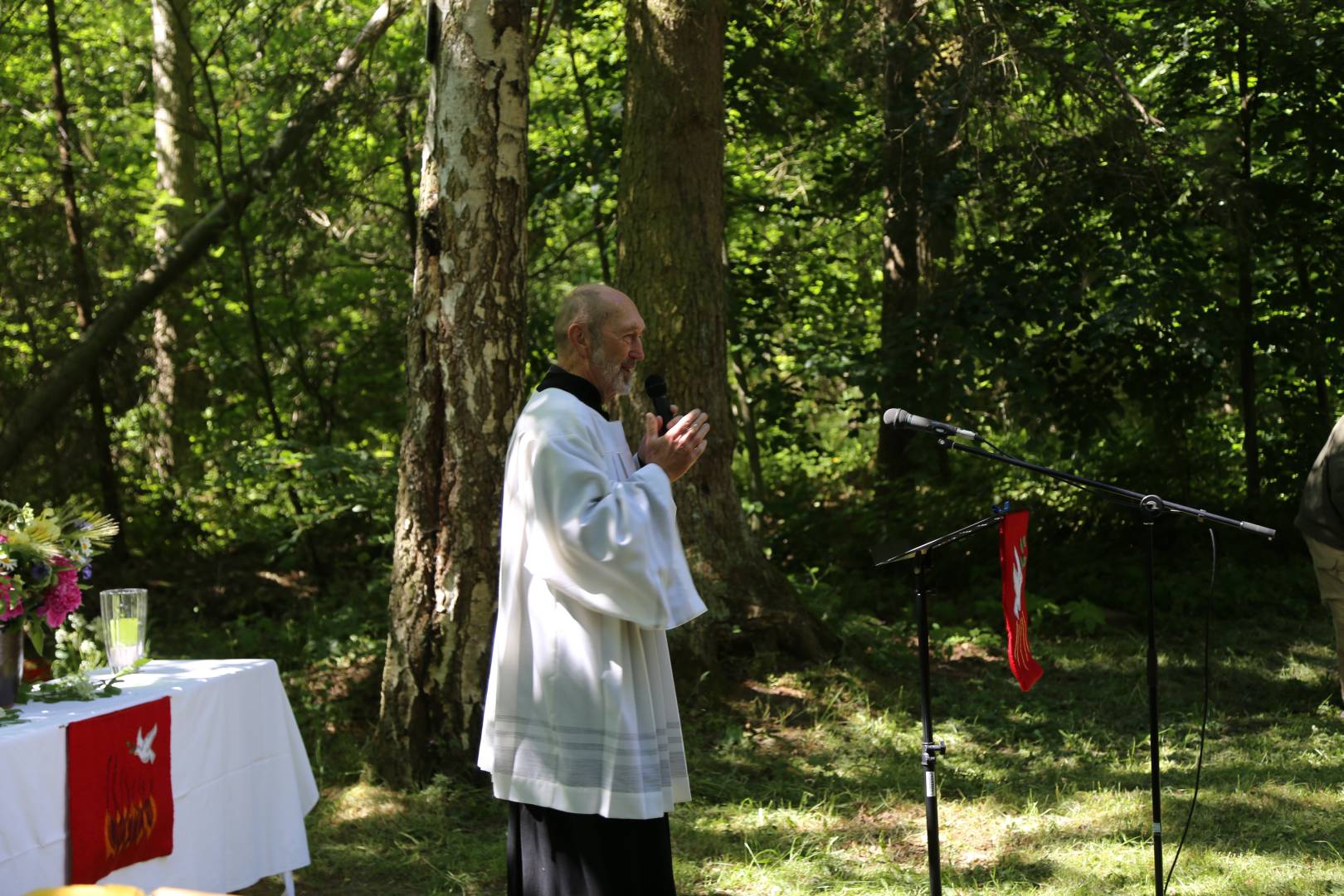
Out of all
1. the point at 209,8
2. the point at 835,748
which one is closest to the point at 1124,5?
the point at 835,748

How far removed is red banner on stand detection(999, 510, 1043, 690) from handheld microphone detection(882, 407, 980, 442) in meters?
0.33

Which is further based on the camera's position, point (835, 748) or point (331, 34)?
point (331, 34)

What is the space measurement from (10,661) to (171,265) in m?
7.97

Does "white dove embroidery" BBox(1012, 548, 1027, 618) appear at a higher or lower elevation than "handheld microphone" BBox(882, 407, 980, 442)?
lower

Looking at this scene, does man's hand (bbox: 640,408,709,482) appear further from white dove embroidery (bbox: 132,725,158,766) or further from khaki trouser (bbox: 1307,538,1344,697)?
khaki trouser (bbox: 1307,538,1344,697)

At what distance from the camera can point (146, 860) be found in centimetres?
380

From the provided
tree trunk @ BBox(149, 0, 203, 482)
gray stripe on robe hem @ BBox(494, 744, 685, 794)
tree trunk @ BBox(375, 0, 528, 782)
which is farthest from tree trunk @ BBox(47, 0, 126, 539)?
gray stripe on robe hem @ BBox(494, 744, 685, 794)

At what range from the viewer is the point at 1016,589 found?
3846 millimetres

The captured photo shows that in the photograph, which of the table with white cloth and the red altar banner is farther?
A: the red altar banner

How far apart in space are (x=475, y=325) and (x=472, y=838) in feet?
7.52

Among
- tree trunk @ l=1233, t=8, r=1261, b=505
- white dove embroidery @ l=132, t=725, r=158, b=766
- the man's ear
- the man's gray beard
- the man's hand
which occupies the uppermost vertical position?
tree trunk @ l=1233, t=8, r=1261, b=505

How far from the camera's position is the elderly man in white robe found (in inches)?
124

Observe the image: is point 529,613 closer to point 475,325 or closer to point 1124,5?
point 475,325

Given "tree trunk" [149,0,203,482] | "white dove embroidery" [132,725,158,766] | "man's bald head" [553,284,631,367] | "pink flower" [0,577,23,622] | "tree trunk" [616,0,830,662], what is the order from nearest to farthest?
"man's bald head" [553,284,631,367] < "pink flower" [0,577,23,622] < "white dove embroidery" [132,725,158,766] < "tree trunk" [616,0,830,662] < "tree trunk" [149,0,203,482]
